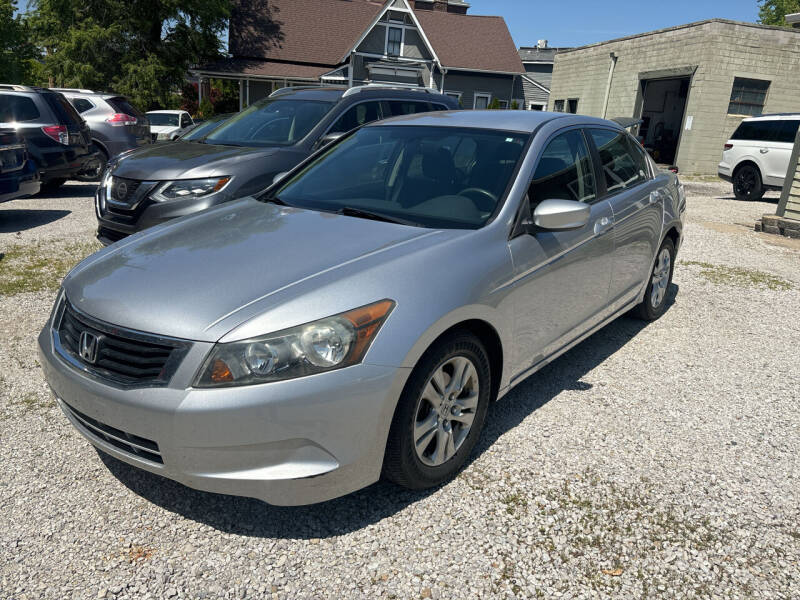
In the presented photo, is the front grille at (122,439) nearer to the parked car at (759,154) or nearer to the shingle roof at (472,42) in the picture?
the parked car at (759,154)

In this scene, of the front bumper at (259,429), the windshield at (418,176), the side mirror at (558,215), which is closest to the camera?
the front bumper at (259,429)

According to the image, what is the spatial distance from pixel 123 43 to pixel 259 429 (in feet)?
98.5

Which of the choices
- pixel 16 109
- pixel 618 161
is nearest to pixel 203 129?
pixel 16 109

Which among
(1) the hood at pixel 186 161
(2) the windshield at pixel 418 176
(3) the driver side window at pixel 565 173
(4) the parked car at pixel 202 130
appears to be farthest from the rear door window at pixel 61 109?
(3) the driver side window at pixel 565 173

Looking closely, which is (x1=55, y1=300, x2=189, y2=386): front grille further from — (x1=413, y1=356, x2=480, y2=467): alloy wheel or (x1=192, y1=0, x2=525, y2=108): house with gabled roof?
(x1=192, y1=0, x2=525, y2=108): house with gabled roof

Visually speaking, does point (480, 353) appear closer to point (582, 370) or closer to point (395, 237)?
point (395, 237)

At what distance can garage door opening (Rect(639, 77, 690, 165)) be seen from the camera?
26484 mm

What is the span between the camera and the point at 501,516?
9.04ft

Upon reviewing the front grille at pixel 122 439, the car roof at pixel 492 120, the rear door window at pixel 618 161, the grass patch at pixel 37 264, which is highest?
the car roof at pixel 492 120

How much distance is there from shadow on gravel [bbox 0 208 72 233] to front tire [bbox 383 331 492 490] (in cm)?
753

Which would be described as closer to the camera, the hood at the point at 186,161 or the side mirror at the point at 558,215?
the side mirror at the point at 558,215

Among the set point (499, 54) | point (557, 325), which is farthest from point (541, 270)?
point (499, 54)

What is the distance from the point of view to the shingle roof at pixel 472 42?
104 feet

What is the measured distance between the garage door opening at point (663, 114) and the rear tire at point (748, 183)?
12044 mm
